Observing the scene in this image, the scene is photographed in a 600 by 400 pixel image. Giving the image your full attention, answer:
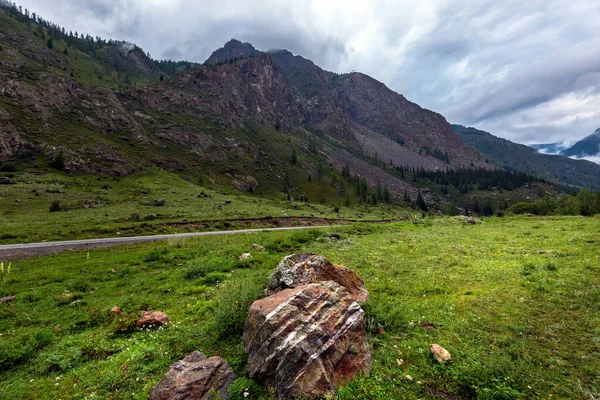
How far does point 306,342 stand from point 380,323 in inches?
167

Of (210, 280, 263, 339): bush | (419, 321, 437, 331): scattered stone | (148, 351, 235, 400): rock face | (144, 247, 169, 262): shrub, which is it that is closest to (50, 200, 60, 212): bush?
(144, 247, 169, 262): shrub

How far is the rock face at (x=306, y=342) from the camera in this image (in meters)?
6.98

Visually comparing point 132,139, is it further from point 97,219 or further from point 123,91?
point 97,219

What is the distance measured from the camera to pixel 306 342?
7418 mm

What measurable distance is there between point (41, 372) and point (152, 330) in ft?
11.0

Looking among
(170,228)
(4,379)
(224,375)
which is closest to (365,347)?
(224,375)

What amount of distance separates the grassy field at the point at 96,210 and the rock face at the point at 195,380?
36.2m

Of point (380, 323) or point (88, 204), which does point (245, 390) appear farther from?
point (88, 204)

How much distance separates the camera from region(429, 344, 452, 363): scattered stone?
8297mm

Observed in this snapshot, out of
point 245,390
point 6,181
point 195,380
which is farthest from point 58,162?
point 245,390

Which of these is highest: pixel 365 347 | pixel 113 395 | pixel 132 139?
pixel 132 139

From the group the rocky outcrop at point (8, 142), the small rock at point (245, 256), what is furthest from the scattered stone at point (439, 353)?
the rocky outcrop at point (8, 142)

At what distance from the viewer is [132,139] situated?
132500mm

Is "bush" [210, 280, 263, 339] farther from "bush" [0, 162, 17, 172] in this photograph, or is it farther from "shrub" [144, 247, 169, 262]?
"bush" [0, 162, 17, 172]
